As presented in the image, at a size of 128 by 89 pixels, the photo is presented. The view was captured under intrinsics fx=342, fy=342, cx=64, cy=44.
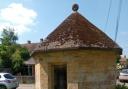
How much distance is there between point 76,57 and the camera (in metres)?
11.9

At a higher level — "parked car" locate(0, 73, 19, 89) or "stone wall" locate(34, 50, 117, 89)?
"stone wall" locate(34, 50, 117, 89)

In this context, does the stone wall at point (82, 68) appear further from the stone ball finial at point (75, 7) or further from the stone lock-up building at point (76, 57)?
the stone ball finial at point (75, 7)

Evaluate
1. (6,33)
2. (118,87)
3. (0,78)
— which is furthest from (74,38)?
(6,33)

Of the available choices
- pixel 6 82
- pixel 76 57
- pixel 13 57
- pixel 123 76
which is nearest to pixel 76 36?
pixel 76 57

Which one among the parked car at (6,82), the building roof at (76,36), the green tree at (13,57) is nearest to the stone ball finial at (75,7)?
the building roof at (76,36)

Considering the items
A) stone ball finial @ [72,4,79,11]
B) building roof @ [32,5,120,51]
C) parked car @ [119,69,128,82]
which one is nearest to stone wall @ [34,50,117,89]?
building roof @ [32,5,120,51]

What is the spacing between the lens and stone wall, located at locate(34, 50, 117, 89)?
11898 millimetres

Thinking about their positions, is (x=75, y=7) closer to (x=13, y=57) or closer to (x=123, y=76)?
(x=123, y=76)

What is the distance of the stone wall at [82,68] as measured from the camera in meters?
11.9

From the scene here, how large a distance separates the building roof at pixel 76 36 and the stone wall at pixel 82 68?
23 cm

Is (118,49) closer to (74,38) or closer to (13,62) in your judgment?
(74,38)

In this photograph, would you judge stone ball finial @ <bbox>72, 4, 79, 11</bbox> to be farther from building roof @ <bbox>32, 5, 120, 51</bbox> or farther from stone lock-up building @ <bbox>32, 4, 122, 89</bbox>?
building roof @ <bbox>32, 5, 120, 51</bbox>

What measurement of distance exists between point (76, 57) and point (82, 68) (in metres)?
0.44

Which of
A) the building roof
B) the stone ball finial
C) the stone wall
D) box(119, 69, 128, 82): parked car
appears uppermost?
the stone ball finial
